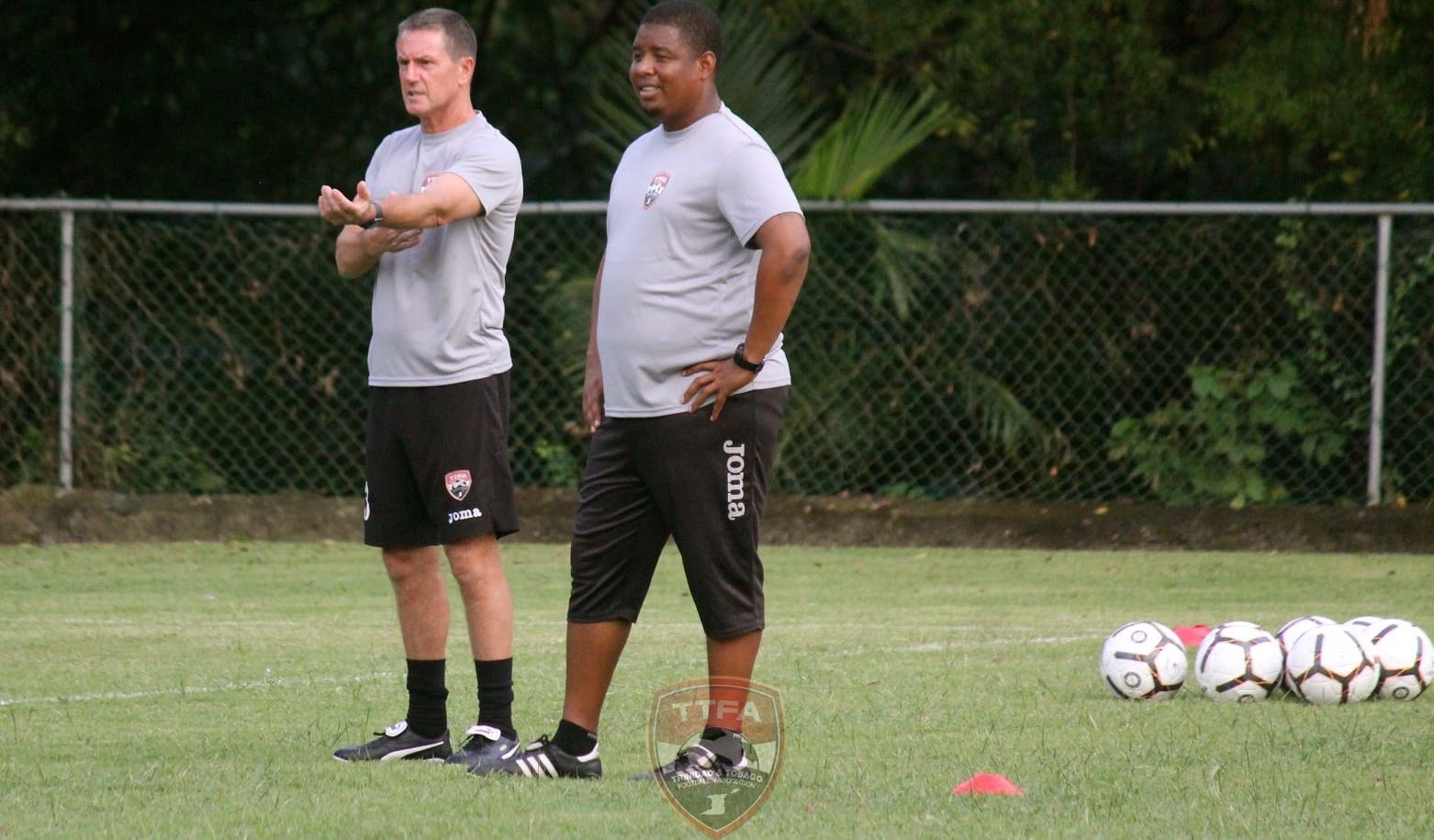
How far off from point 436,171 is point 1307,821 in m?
2.78

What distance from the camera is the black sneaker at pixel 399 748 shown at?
5215 mm

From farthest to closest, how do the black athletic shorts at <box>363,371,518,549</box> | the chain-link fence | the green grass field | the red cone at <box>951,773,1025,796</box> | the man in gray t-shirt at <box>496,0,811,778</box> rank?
1. the chain-link fence
2. the black athletic shorts at <box>363,371,518,549</box>
3. the man in gray t-shirt at <box>496,0,811,778</box>
4. the red cone at <box>951,773,1025,796</box>
5. the green grass field

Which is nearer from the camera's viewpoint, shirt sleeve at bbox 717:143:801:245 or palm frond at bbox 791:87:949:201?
shirt sleeve at bbox 717:143:801:245

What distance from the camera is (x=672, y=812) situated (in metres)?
4.49

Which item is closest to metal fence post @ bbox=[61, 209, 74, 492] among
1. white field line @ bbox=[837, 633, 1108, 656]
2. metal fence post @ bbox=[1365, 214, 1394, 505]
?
white field line @ bbox=[837, 633, 1108, 656]

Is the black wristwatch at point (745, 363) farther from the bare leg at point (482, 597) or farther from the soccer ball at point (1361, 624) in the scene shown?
the soccer ball at point (1361, 624)

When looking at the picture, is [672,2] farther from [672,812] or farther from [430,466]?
[672,812]

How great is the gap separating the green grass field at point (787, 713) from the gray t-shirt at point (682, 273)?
1.01 metres

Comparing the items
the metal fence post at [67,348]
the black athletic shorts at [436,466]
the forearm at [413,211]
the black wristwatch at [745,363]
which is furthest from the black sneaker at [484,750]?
the metal fence post at [67,348]

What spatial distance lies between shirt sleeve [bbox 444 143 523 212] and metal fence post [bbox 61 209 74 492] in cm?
682

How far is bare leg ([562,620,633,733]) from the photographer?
5.05 m

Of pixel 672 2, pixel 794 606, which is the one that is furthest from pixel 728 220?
pixel 794 606

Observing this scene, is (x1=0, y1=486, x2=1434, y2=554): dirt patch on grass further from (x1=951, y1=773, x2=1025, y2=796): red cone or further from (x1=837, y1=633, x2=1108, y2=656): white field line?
(x1=951, y1=773, x2=1025, y2=796): red cone

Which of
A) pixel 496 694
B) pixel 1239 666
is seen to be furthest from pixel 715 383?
pixel 1239 666
